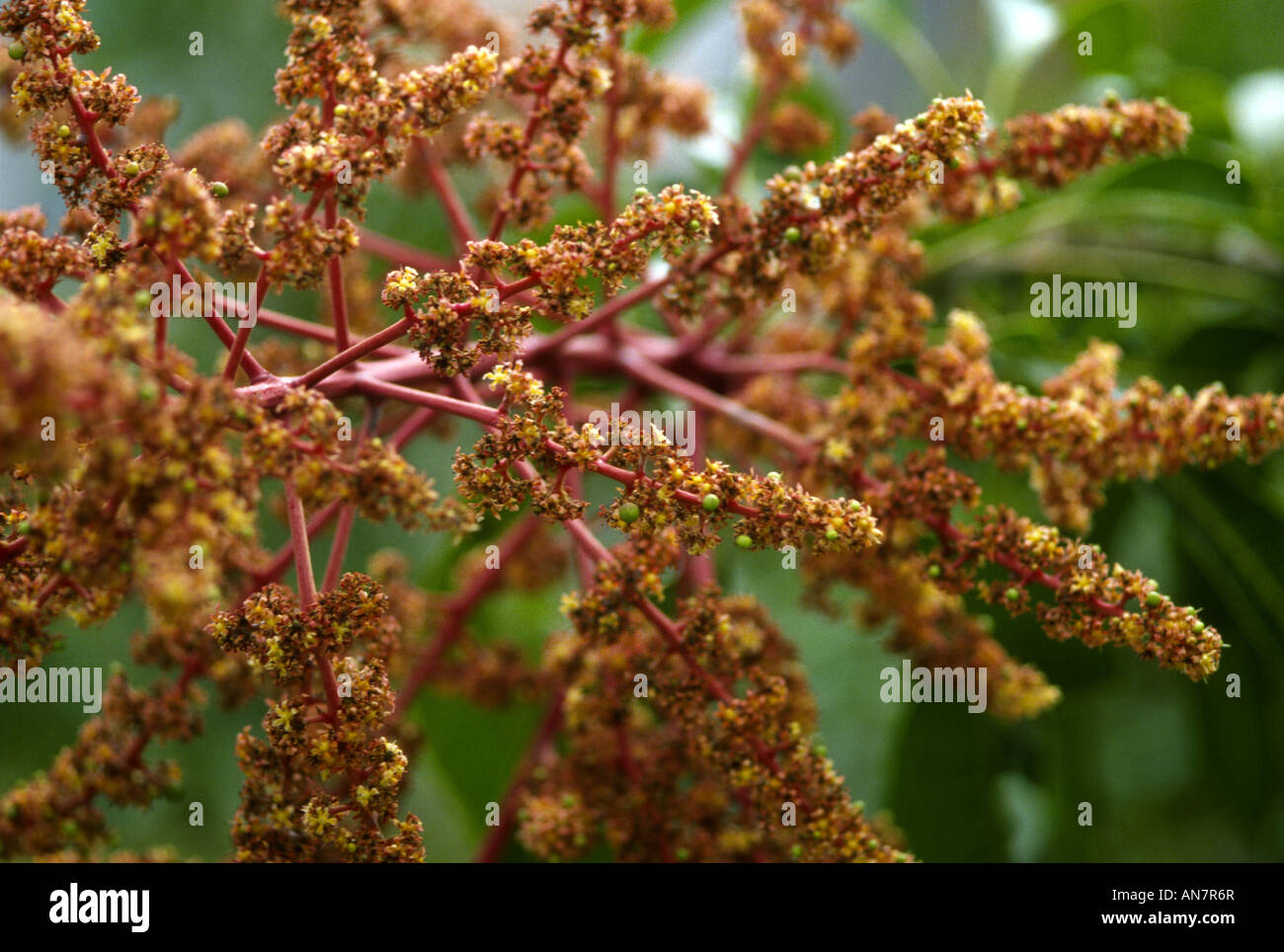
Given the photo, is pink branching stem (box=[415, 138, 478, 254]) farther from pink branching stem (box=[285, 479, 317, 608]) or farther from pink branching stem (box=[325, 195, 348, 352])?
pink branching stem (box=[285, 479, 317, 608])

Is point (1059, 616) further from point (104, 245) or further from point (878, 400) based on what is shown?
point (104, 245)

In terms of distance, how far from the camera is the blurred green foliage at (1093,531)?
6.92 ft

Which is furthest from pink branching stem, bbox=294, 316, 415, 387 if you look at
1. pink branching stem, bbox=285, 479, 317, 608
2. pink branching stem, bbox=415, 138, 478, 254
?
pink branching stem, bbox=415, 138, 478, 254

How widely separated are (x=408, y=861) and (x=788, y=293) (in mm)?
1052

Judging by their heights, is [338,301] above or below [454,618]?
above

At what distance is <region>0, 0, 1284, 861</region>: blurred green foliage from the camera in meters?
2.11

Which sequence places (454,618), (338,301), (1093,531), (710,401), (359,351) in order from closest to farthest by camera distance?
(359,351) < (338,301) < (710,401) < (454,618) < (1093,531)

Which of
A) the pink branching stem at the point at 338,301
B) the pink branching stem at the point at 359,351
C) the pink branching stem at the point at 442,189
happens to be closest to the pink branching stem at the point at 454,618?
the pink branching stem at the point at 442,189

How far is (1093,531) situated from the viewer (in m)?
2.20

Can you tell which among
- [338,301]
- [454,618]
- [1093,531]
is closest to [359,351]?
[338,301]

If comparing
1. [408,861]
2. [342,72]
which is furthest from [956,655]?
[342,72]

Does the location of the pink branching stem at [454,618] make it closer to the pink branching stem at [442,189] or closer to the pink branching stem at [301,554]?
the pink branching stem at [442,189]

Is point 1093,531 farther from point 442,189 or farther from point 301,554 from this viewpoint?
point 301,554
